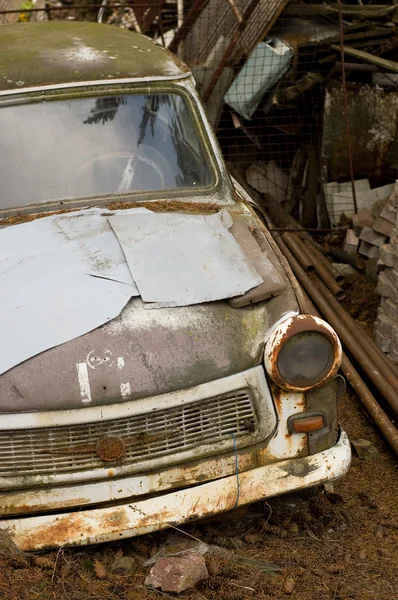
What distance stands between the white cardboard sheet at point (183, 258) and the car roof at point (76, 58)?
1093 mm

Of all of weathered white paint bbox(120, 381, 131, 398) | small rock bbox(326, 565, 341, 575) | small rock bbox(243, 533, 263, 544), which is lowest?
small rock bbox(243, 533, 263, 544)

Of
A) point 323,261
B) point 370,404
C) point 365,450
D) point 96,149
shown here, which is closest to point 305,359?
point 365,450

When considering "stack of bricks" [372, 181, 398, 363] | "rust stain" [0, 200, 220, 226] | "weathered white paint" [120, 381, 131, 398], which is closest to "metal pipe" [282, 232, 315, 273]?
"stack of bricks" [372, 181, 398, 363]

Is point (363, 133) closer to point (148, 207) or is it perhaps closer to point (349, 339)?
point (349, 339)

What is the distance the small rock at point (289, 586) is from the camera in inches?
133

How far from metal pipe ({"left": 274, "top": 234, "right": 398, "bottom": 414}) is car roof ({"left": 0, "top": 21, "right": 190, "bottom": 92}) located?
205 cm

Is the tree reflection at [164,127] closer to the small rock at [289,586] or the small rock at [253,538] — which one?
the small rock at [253,538]

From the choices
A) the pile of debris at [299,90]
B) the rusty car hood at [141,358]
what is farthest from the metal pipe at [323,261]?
the rusty car hood at [141,358]

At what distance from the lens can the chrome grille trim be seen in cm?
338

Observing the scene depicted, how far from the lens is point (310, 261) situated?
22.7 feet

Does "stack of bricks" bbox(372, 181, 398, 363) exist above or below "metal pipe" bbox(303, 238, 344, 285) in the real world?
above

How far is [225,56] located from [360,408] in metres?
4.28

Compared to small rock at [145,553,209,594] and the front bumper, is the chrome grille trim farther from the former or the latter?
small rock at [145,553,209,594]

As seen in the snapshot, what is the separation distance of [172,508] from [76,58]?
9.12ft
